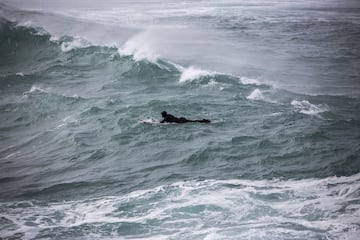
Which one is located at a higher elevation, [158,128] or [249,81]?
[249,81]

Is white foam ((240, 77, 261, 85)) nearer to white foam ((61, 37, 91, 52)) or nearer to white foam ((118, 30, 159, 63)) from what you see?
white foam ((118, 30, 159, 63))

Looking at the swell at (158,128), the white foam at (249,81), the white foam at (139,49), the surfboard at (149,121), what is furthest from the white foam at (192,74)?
the surfboard at (149,121)

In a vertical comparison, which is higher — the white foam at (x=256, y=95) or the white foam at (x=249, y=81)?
the white foam at (x=249, y=81)

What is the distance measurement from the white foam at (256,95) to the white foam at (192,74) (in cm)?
318

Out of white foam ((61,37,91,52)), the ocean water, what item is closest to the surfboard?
the ocean water

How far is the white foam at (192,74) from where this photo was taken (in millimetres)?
20809

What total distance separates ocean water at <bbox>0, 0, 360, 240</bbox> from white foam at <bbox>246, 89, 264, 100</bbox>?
0.14 ft

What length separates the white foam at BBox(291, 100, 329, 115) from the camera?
15.9 meters

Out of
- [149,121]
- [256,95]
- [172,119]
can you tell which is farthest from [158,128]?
[256,95]

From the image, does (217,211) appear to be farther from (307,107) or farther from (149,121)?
(307,107)

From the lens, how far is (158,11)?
1925 inches

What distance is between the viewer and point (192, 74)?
2139 cm

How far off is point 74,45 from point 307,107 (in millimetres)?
17027

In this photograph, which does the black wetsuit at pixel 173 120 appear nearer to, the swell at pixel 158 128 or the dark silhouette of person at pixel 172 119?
the dark silhouette of person at pixel 172 119
